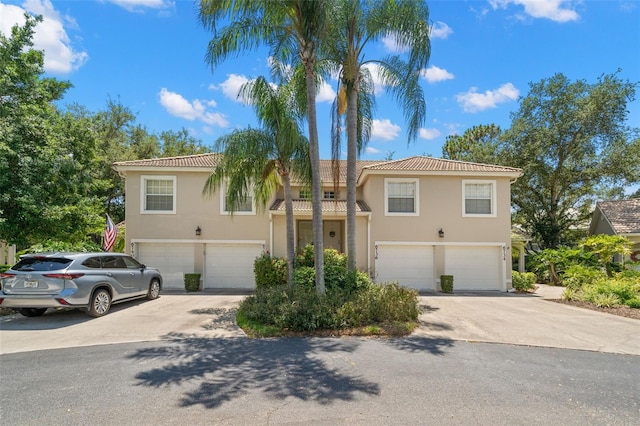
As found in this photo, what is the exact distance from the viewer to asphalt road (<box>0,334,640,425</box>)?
3.87 metres

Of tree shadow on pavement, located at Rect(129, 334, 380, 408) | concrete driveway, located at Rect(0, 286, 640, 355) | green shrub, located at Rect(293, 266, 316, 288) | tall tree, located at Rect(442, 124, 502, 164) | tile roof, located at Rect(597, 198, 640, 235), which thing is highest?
tall tree, located at Rect(442, 124, 502, 164)

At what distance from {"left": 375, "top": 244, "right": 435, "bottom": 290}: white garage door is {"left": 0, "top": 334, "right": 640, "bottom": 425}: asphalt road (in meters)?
8.18

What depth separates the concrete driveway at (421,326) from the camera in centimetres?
701

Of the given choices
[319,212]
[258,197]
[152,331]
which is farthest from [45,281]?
[319,212]

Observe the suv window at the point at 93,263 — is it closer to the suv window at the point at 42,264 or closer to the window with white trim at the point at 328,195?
the suv window at the point at 42,264

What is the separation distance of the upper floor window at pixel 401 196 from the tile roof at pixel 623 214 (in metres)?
11.6

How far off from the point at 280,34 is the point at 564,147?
66.0 feet

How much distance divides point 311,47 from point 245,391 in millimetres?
7911

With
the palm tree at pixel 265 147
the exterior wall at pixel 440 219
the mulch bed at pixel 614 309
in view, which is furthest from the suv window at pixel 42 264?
the mulch bed at pixel 614 309

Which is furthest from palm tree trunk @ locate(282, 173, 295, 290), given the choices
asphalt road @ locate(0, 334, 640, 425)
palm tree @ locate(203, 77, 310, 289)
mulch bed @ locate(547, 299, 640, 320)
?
mulch bed @ locate(547, 299, 640, 320)

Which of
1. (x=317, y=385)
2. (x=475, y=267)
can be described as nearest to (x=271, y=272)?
(x=317, y=385)

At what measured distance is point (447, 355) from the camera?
609 cm

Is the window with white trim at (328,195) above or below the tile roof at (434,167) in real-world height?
below

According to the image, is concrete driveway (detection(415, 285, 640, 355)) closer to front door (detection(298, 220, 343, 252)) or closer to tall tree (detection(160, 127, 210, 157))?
front door (detection(298, 220, 343, 252))
